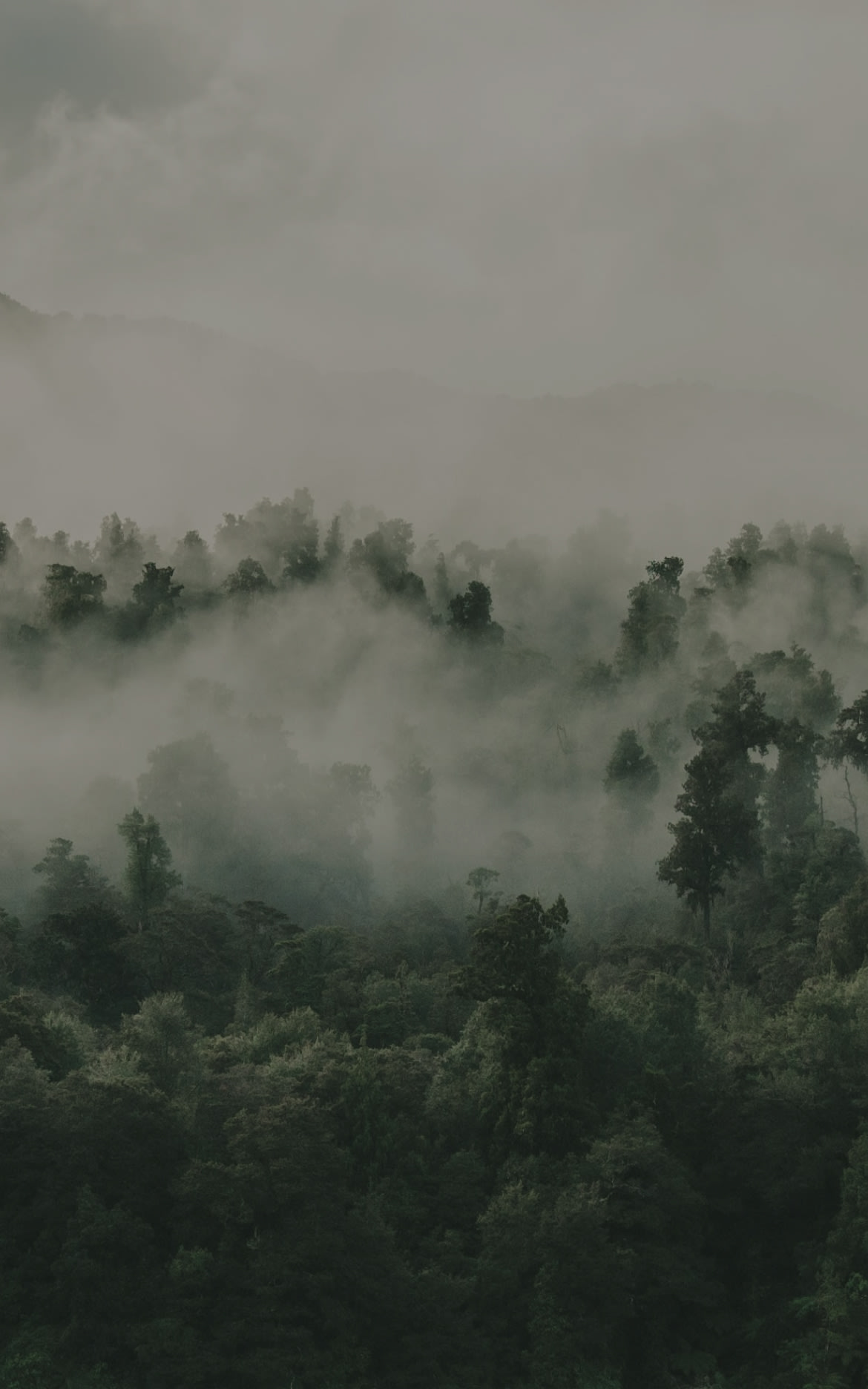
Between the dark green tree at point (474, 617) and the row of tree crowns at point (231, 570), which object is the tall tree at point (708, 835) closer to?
the dark green tree at point (474, 617)

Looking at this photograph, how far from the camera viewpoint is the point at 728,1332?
48.6 metres

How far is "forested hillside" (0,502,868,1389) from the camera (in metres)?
44.3

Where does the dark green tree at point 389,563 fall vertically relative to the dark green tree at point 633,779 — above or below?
above

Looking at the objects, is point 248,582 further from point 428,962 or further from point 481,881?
point 428,962

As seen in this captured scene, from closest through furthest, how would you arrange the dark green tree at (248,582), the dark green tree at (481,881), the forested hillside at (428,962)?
the forested hillside at (428,962)
the dark green tree at (481,881)
the dark green tree at (248,582)

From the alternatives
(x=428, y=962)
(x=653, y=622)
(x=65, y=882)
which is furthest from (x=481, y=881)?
(x=653, y=622)

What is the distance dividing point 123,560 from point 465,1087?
109177 millimetres

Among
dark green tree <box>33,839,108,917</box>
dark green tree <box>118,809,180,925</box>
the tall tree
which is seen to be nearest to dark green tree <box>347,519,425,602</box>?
dark green tree <box>33,839,108,917</box>

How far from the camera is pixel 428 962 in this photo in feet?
304

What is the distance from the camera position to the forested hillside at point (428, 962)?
4428 centimetres

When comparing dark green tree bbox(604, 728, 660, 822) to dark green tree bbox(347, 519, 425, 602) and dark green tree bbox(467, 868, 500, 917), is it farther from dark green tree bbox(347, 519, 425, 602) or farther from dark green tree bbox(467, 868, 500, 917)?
dark green tree bbox(347, 519, 425, 602)

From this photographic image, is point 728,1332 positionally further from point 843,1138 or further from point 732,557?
point 732,557

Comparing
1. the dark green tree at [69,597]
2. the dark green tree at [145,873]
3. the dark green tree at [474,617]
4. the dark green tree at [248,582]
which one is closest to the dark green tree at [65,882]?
the dark green tree at [145,873]

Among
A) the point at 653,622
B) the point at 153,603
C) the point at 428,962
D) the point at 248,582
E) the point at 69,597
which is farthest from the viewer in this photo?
the point at 248,582
